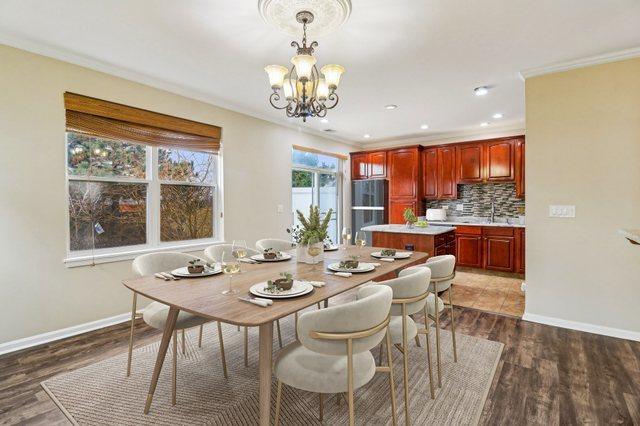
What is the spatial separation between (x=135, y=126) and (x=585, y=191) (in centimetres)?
446

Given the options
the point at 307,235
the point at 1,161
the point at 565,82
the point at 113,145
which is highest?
the point at 565,82

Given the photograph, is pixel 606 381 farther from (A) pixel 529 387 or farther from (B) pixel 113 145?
(B) pixel 113 145

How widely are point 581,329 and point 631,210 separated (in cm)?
117

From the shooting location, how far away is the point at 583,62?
2.93m

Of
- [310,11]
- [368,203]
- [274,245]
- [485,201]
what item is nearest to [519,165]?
[485,201]

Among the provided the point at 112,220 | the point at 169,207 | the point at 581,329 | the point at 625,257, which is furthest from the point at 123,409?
the point at 625,257

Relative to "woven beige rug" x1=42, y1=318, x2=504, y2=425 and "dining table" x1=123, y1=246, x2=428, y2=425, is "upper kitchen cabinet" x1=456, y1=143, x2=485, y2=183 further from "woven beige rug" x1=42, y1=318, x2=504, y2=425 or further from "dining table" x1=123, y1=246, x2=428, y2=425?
"dining table" x1=123, y1=246, x2=428, y2=425

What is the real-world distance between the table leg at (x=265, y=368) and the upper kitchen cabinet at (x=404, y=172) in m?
5.22

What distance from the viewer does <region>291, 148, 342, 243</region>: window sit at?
219 inches

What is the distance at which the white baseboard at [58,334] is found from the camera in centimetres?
261

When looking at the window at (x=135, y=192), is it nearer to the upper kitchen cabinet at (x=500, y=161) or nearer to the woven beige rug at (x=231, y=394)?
the woven beige rug at (x=231, y=394)

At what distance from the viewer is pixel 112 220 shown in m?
3.29

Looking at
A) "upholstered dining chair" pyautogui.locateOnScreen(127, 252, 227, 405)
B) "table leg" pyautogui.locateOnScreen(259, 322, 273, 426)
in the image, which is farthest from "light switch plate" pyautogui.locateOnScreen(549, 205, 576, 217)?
"upholstered dining chair" pyautogui.locateOnScreen(127, 252, 227, 405)

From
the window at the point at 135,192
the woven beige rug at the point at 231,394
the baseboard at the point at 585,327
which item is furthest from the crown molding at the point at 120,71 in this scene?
the baseboard at the point at 585,327
